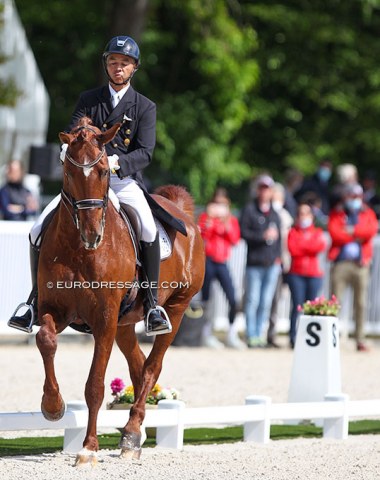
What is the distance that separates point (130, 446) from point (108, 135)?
2.32 m

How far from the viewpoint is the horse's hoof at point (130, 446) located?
9500 millimetres

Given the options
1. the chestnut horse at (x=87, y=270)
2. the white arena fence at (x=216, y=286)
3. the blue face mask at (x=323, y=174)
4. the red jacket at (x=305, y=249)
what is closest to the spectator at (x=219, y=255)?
the white arena fence at (x=216, y=286)

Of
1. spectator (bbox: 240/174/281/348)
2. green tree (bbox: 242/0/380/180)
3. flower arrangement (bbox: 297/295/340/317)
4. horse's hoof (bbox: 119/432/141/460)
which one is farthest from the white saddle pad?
green tree (bbox: 242/0/380/180)

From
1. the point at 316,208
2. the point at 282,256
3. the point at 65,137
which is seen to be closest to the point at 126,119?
the point at 65,137

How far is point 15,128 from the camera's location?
24.1 meters

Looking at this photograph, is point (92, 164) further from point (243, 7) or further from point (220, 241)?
point (243, 7)

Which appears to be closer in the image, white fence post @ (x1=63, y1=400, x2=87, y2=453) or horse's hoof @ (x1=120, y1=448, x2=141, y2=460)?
horse's hoof @ (x1=120, y1=448, x2=141, y2=460)

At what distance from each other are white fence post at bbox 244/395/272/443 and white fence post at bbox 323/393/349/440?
80cm

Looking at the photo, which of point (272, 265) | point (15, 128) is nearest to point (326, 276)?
point (272, 265)

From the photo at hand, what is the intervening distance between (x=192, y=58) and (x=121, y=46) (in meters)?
21.9

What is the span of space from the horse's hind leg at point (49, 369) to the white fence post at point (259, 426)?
2242 millimetres

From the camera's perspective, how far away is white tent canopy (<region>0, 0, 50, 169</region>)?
23703 mm

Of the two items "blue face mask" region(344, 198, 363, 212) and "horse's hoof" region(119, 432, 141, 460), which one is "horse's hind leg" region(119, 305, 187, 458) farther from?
"blue face mask" region(344, 198, 363, 212)

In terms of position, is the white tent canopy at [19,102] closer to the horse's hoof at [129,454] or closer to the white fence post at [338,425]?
the white fence post at [338,425]
